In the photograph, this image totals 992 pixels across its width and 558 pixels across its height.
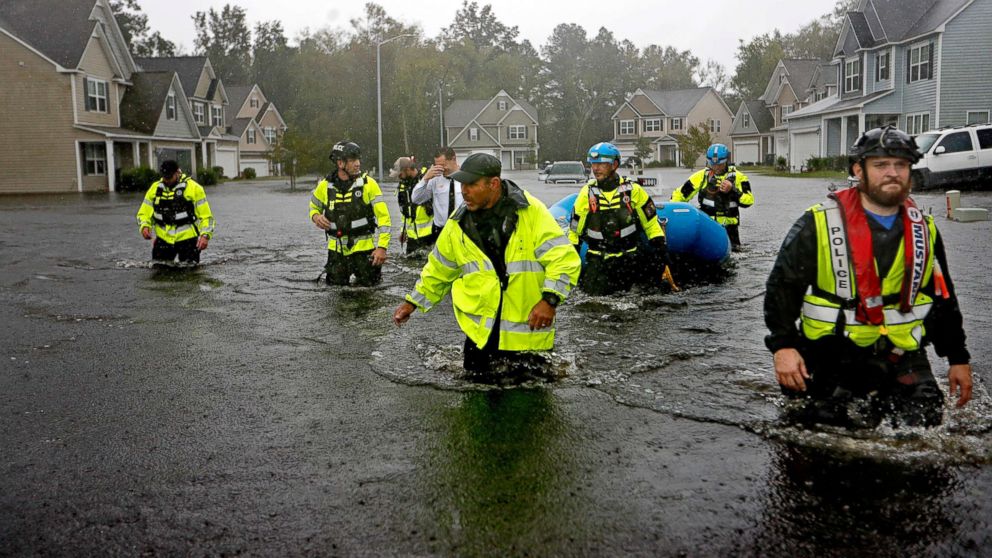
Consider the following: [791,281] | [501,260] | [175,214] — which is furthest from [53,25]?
[791,281]

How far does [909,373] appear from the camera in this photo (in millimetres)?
4371

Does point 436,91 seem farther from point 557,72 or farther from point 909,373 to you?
point 909,373

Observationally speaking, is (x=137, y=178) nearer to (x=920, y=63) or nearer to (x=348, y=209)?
(x=348, y=209)

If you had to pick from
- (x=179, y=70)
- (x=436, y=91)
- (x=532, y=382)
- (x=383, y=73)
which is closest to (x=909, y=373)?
(x=532, y=382)

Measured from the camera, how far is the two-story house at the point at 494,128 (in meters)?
91.7

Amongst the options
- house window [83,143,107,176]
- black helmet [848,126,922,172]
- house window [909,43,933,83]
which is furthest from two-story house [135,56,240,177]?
black helmet [848,126,922,172]

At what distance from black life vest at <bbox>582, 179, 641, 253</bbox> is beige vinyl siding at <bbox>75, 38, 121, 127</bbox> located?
36.8 meters

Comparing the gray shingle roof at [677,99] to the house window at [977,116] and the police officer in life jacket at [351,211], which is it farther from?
the police officer in life jacket at [351,211]

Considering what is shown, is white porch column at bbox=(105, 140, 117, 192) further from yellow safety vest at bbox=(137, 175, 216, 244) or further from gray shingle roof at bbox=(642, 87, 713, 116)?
gray shingle roof at bbox=(642, 87, 713, 116)

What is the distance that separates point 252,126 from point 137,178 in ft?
103

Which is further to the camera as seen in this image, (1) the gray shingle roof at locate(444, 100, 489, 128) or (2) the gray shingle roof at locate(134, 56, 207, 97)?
(1) the gray shingle roof at locate(444, 100, 489, 128)

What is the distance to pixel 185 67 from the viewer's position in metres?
58.7

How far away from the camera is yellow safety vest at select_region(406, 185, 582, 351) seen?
574cm

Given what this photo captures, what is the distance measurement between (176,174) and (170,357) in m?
5.57
